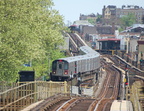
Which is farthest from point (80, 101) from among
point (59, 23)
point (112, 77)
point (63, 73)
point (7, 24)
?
point (112, 77)

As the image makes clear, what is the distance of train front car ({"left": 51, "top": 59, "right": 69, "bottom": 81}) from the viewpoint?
57.0 meters

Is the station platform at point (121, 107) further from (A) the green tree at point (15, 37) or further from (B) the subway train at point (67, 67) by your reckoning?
(B) the subway train at point (67, 67)

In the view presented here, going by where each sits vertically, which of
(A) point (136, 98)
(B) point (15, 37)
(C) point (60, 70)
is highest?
(B) point (15, 37)

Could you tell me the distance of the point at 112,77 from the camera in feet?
248

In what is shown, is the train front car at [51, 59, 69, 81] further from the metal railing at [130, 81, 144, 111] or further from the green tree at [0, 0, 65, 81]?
the metal railing at [130, 81, 144, 111]

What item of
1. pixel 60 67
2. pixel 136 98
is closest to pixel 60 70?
pixel 60 67

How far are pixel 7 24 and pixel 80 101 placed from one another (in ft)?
21.4

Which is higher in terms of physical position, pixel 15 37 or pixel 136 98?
pixel 15 37

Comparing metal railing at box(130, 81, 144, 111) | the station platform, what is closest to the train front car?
metal railing at box(130, 81, 144, 111)

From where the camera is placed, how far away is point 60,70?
189 ft

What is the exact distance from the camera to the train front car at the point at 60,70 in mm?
56987

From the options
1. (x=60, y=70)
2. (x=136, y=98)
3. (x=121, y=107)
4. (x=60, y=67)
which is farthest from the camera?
(x=60, y=70)

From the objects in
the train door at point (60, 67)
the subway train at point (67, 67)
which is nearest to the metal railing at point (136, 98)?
the subway train at point (67, 67)

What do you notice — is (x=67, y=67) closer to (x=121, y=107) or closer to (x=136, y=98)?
(x=121, y=107)
